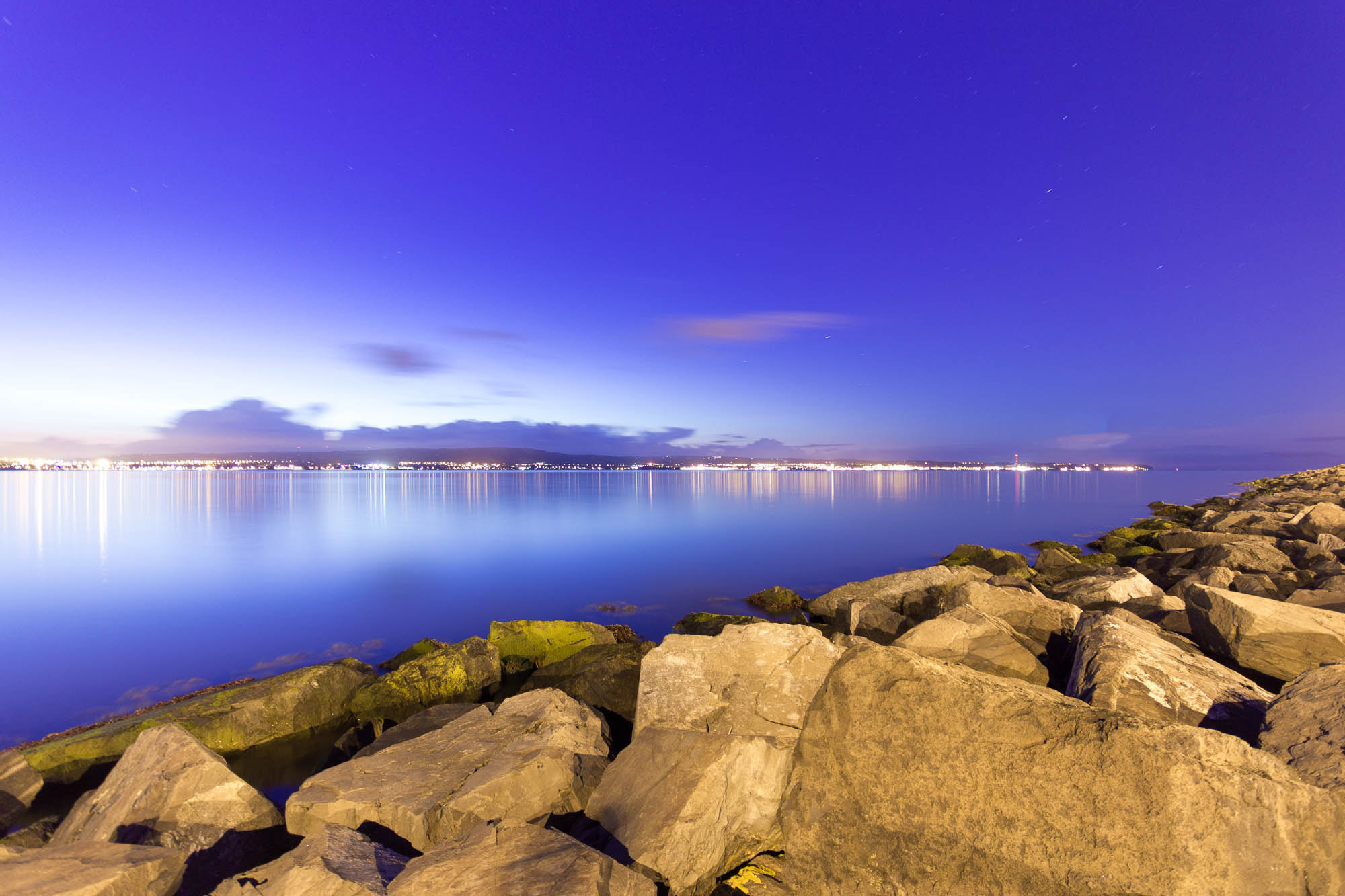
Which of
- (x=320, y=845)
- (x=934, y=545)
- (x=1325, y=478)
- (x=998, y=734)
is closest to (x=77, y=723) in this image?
(x=320, y=845)

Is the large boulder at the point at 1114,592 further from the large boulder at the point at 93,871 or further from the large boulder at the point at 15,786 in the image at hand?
the large boulder at the point at 15,786

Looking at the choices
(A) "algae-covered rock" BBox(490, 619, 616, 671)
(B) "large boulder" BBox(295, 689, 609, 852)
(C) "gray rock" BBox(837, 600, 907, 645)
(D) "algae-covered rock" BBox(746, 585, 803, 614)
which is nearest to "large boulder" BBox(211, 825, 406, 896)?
(B) "large boulder" BBox(295, 689, 609, 852)

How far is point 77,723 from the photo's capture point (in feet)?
33.8

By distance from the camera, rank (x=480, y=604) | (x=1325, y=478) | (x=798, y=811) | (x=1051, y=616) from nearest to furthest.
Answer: (x=798, y=811) < (x=1051, y=616) < (x=480, y=604) < (x=1325, y=478)

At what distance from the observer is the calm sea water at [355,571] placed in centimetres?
1351

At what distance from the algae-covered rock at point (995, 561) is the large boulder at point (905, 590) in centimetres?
224

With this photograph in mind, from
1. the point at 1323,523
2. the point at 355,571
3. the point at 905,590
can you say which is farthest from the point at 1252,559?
the point at 355,571

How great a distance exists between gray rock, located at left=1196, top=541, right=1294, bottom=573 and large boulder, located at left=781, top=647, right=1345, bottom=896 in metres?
10.9

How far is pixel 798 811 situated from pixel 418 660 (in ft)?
24.2

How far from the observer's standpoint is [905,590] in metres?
13.0

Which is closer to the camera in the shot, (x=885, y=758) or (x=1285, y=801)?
(x=1285, y=801)

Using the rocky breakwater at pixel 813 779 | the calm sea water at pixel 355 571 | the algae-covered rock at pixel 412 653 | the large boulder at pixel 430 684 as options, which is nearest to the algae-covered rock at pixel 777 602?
the calm sea water at pixel 355 571

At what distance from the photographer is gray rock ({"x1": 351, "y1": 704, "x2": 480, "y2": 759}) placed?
7.00m

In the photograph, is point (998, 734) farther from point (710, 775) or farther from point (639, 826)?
point (639, 826)
